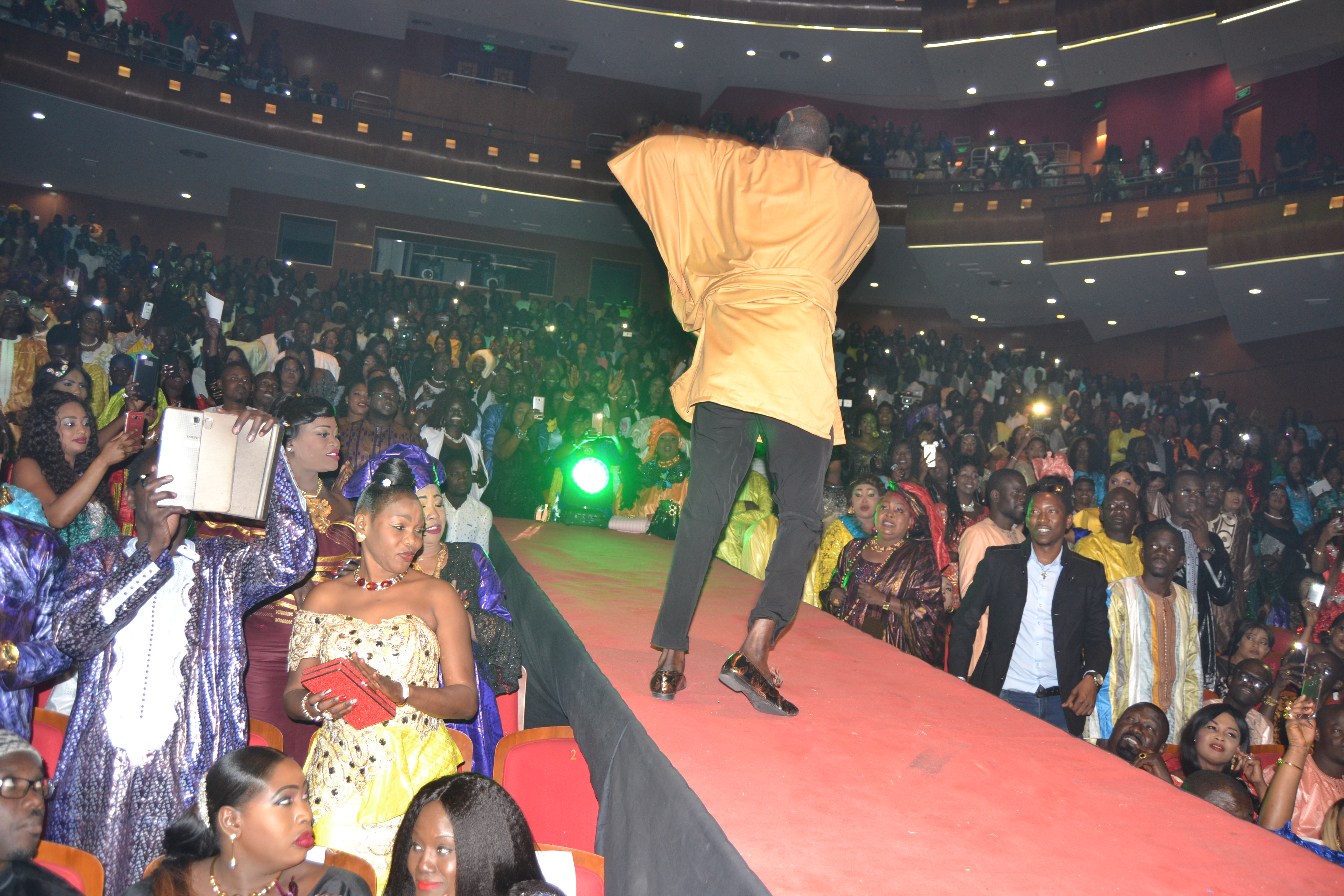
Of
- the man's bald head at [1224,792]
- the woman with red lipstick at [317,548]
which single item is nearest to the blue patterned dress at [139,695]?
the woman with red lipstick at [317,548]

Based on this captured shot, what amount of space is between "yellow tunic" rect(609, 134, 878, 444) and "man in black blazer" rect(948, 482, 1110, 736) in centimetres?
162

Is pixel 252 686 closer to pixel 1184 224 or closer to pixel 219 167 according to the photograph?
pixel 1184 224

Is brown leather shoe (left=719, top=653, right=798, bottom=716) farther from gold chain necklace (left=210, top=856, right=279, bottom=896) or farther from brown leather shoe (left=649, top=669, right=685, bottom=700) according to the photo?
gold chain necklace (left=210, top=856, right=279, bottom=896)

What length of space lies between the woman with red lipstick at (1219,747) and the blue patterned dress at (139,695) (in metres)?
3.30

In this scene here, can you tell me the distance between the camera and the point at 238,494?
2334 millimetres

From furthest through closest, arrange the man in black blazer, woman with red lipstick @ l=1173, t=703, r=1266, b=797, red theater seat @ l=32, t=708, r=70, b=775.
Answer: the man in black blazer < woman with red lipstick @ l=1173, t=703, r=1266, b=797 < red theater seat @ l=32, t=708, r=70, b=775

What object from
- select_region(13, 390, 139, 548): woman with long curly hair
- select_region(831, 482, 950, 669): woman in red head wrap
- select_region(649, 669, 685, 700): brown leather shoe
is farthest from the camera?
select_region(831, 482, 950, 669): woman in red head wrap

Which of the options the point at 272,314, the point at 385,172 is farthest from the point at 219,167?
the point at 272,314

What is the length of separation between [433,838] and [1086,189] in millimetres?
15107

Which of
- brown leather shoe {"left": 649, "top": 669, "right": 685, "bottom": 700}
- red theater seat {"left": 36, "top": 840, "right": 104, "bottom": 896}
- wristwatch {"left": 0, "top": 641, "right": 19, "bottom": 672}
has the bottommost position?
red theater seat {"left": 36, "top": 840, "right": 104, "bottom": 896}

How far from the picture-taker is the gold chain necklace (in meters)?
1.98

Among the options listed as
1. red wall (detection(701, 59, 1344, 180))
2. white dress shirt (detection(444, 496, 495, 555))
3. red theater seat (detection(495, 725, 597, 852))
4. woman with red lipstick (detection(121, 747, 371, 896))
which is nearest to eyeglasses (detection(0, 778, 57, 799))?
woman with red lipstick (detection(121, 747, 371, 896))

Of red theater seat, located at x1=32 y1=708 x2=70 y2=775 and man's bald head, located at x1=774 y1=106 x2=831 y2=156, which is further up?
man's bald head, located at x1=774 y1=106 x2=831 y2=156

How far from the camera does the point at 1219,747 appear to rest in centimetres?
356
